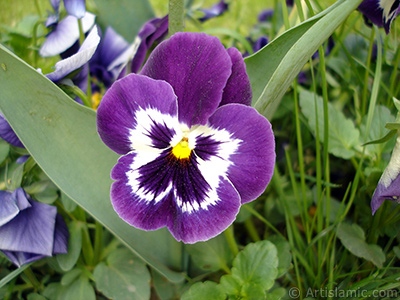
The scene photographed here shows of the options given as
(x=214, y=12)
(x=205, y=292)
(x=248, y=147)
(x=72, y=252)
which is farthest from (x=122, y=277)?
(x=214, y=12)

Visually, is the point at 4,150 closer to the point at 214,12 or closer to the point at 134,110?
the point at 134,110

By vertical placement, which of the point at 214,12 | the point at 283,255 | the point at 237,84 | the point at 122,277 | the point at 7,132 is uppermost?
the point at 237,84

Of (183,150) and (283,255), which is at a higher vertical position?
(183,150)

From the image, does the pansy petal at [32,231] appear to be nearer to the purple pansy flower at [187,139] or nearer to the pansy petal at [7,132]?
the pansy petal at [7,132]

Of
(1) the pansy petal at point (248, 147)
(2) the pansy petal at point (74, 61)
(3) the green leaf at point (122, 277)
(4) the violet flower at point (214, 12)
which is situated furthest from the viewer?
(4) the violet flower at point (214, 12)

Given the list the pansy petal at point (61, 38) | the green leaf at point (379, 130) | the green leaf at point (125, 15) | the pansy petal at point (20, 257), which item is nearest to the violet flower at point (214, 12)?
the green leaf at point (125, 15)

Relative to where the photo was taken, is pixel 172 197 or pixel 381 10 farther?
pixel 381 10
